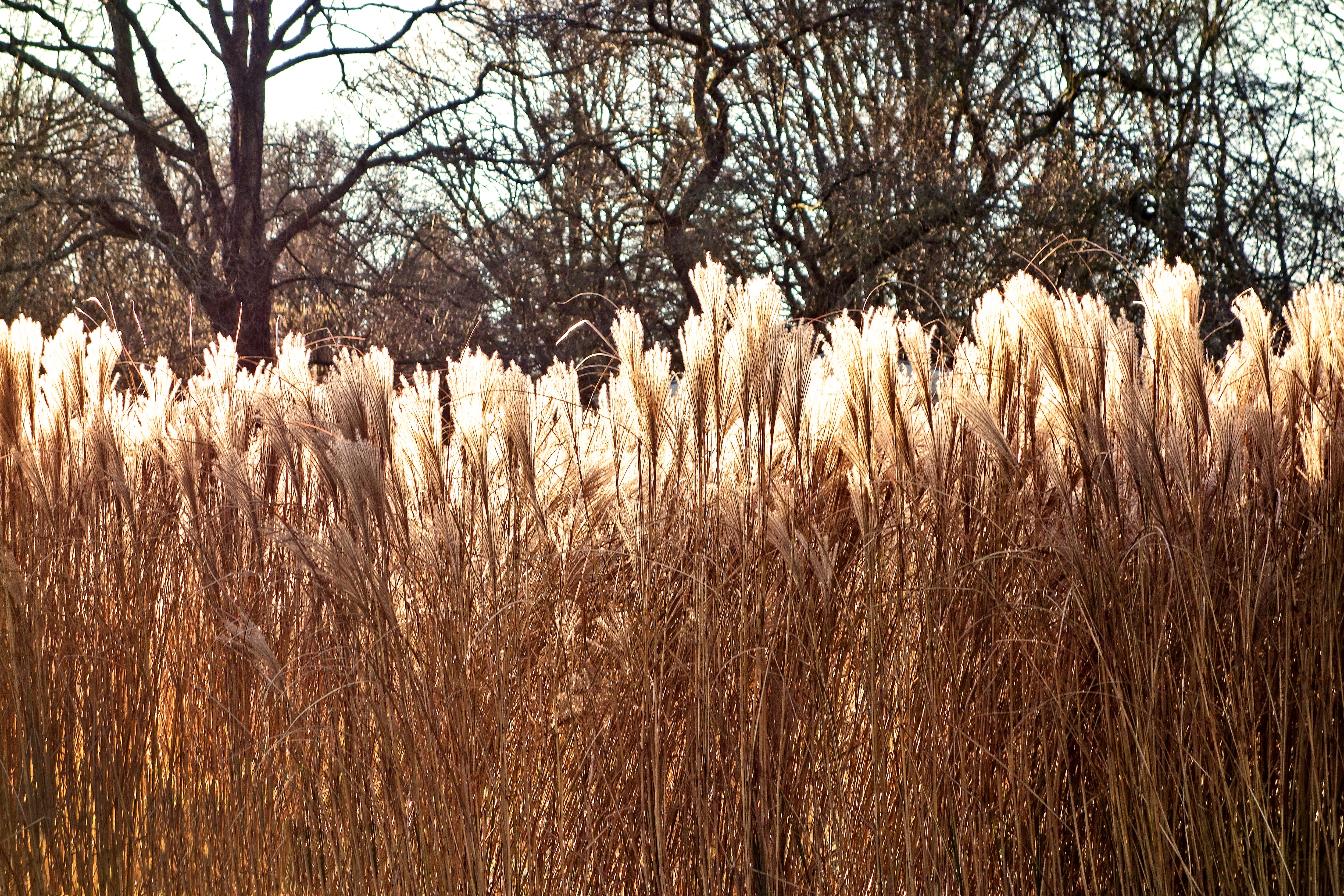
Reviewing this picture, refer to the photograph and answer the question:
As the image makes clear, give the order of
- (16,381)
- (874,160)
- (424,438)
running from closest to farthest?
(424,438)
(16,381)
(874,160)

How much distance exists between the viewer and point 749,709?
6.21 ft

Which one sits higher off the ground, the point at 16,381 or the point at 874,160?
the point at 874,160

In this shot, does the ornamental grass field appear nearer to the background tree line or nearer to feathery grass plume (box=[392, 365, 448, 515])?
feathery grass plume (box=[392, 365, 448, 515])

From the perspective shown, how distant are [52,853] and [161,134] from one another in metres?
12.2

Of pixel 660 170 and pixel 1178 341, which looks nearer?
pixel 1178 341

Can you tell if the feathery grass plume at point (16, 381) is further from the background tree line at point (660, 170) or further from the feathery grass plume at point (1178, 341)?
the background tree line at point (660, 170)

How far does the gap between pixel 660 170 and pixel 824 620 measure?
997cm

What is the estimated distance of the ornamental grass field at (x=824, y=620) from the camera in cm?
180

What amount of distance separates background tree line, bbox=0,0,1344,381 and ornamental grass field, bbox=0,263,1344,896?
752 centimetres

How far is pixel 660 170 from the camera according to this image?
1135 cm

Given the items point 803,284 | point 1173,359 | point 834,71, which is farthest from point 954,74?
point 1173,359

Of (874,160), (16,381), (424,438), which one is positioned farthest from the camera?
(874,160)

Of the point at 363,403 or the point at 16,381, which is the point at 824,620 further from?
the point at 16,381

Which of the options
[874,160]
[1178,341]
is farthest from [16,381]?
[874,160]
